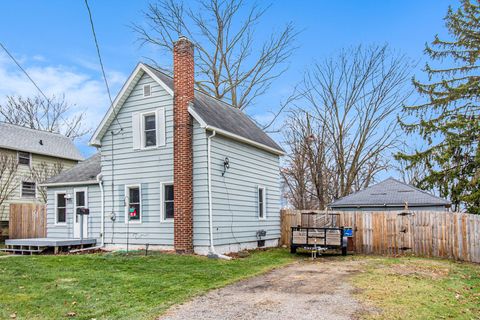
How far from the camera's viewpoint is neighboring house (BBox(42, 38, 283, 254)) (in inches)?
531

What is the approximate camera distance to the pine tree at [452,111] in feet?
73.0

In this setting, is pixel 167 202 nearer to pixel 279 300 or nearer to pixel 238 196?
pixel 238 196

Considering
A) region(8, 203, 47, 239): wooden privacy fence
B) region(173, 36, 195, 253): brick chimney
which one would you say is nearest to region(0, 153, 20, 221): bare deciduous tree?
region(8, 203, 47, 239): wooden privacy fence

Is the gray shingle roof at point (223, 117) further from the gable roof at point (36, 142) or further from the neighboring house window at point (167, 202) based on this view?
the gable roof at point (36, 142)

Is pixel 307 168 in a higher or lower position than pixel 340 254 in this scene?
higher

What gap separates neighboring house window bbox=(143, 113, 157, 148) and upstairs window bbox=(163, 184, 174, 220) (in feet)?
5.34

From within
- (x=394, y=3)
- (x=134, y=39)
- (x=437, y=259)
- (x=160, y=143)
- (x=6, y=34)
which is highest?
(x=134, y=39)

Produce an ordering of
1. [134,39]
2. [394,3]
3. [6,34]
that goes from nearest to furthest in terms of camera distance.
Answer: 1. [6,34]
2. [394,3]
3. [134,39]

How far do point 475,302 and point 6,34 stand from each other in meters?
11.9

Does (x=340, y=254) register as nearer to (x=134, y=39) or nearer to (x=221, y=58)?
(x=221, y=58)

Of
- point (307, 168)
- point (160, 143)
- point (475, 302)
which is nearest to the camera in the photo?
point (475, 302)

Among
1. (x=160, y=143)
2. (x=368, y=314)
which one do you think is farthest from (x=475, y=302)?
(x=160, y=143)

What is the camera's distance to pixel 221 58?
2806 centimetres

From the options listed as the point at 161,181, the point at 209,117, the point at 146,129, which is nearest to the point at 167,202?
the point at 161,181
